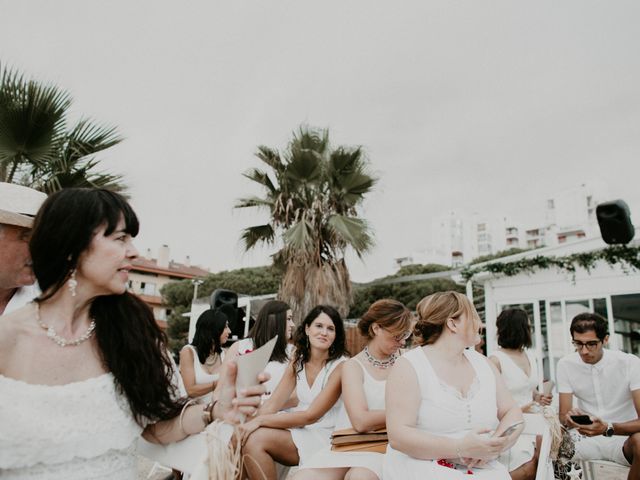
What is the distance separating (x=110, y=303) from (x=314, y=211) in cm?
808

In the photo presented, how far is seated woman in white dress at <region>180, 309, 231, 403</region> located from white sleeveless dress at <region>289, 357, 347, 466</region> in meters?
1.16

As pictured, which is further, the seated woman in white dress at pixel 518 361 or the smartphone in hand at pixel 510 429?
the seated woman in white dress at pixel 518 361

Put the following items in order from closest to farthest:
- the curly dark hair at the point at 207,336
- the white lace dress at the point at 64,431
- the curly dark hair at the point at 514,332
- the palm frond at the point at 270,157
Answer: the white lace dress at the point at 64,431
the curly dark hair at the point at 514,332
the curly dark hair at the point at 207,336
the palm frond at the point at 270,157

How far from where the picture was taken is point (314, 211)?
967cm

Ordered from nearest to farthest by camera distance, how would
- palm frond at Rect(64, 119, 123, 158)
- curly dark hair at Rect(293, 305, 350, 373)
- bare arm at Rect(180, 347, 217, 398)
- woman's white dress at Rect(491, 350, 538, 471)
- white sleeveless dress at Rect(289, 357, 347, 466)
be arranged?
white sleeveless dress at Rect(289, 357, 347, 466), curly dark hair at Rect(293, 305, 350, 373), woman's white dress at Rect(491, 350, 538, 471), bare arm at Rect(180, 347, 217, 398), palm frond at Rect(64, 119, 123, 158)

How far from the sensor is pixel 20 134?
4.07 m

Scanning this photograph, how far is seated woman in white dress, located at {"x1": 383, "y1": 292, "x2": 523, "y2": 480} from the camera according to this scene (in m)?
1.82

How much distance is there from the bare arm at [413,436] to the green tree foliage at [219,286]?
23.1 meters

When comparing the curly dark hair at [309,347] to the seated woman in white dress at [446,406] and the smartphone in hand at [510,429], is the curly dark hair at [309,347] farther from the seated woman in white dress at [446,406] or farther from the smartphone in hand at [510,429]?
the smartphone in hand at [510,429]

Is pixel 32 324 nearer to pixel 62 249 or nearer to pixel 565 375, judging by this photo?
pixel 62 249

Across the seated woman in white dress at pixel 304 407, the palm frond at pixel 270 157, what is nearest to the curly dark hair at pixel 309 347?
the seated woman in white dress at pixel 304 407

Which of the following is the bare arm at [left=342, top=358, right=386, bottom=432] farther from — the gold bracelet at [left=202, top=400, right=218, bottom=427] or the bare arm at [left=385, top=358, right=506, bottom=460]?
the gold bracelet at [left=202, top=400, right=218, bottom=427]

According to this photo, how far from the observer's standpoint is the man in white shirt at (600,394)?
3045mm

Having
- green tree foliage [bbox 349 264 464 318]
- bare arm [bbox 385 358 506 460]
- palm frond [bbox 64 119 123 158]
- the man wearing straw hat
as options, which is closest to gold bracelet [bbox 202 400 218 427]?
bare arm [bbox 385 358 506 460]
